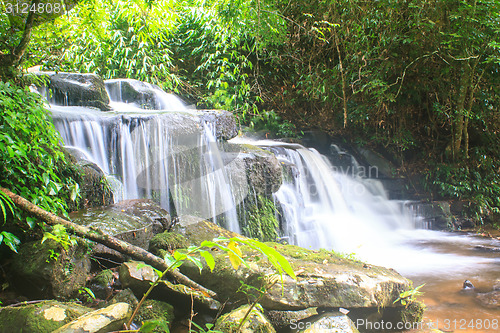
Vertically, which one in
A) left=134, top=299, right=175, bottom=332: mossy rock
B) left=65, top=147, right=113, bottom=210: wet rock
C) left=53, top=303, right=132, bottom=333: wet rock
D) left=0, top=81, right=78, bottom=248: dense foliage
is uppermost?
left=0, top=81, right=78, bottom=248: dense foliage

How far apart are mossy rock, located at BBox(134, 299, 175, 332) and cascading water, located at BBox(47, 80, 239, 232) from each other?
2015 millimetres

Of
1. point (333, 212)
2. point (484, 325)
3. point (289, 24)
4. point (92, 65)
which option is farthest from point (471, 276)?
point (92, 65)

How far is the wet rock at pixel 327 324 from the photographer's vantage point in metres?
2.36

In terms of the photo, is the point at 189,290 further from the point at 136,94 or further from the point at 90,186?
the point at 136,94

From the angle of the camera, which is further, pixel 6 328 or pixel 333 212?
pixel 333 212

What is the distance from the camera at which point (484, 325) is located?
316 cm

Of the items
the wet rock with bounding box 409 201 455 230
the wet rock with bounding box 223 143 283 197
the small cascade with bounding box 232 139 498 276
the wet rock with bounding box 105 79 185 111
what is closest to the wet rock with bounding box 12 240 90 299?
the wet rock with bounding box 223 143 283 197

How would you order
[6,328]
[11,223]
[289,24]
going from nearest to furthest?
[6,328], [11,223], [289,24]

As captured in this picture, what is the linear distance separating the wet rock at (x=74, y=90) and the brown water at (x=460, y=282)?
648cm

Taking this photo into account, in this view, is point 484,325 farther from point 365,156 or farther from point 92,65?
point 92,65

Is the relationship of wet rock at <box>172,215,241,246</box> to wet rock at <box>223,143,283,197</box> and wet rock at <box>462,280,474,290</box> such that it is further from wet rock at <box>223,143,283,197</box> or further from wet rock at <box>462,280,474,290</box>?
wet rock at <box>462,280,474,290</box>

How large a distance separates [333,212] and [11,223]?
20.0 ft

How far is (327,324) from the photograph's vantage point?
7.93ft

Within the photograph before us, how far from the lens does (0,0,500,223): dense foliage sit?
22.7ft
